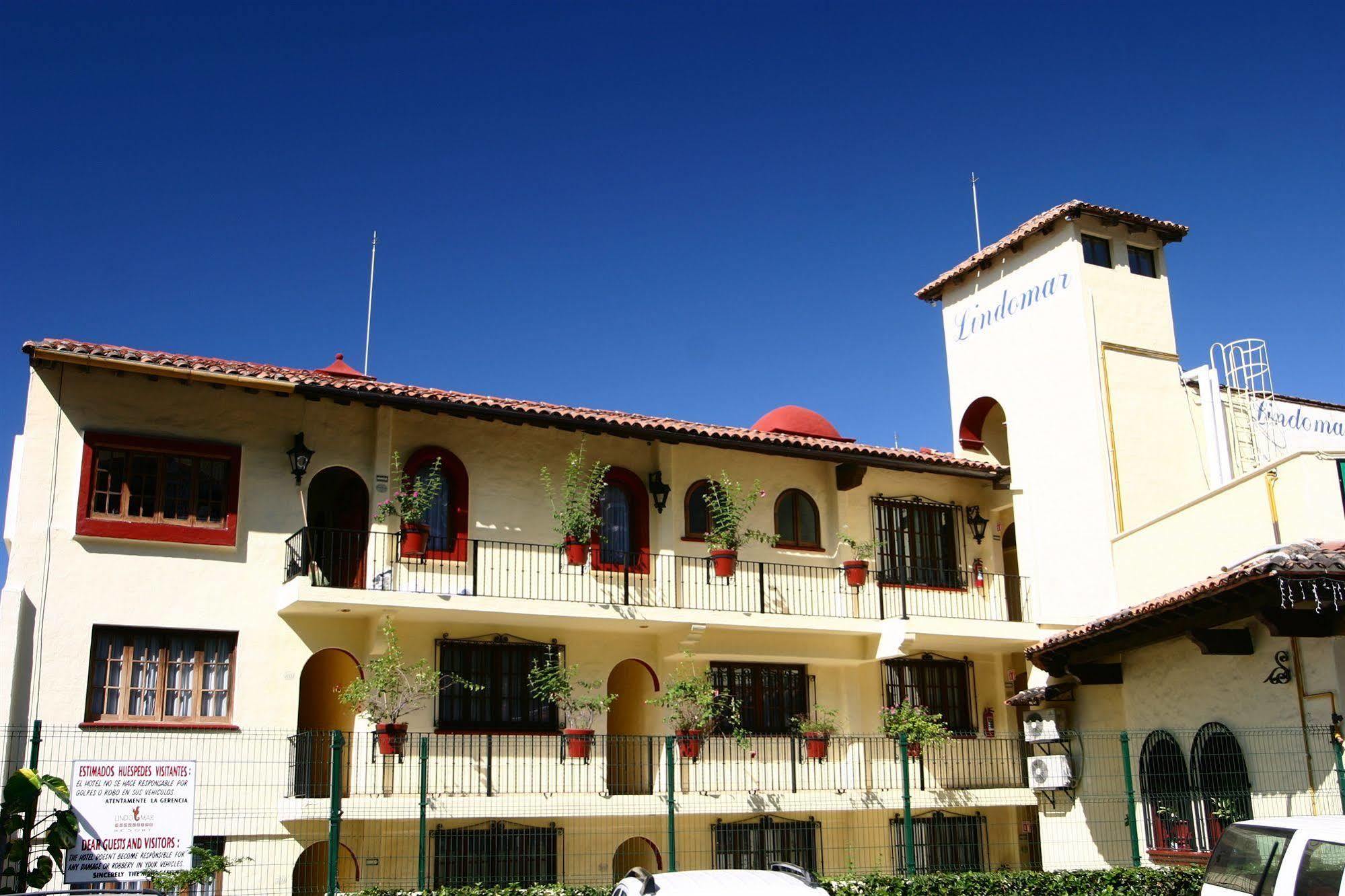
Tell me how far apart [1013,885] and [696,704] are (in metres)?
6.40

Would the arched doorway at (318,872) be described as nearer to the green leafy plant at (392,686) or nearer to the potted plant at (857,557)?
the green leafy plant at (392,686)

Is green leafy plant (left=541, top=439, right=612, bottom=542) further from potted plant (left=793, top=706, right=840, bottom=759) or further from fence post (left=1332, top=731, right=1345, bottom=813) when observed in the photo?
fence post (left=1332, top=731, right=1345, bottom=813)

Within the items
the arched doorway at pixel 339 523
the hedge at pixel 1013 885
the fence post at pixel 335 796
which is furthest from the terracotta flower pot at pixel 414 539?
the hedge at pixel 1013 885

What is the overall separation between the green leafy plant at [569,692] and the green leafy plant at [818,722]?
11.5 ft

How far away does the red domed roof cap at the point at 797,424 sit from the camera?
2519 cm

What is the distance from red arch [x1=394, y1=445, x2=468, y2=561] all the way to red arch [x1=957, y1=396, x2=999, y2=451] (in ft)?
34.8

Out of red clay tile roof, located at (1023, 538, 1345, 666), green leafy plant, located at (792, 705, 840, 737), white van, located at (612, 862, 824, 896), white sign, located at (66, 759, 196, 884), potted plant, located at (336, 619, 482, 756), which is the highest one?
red clay tile roof, located at (1023, 538, 1345, 666)

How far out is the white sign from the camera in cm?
1405

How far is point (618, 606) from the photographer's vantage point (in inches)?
802

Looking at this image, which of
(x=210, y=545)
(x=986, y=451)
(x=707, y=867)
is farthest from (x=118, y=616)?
(x=986, y=451)

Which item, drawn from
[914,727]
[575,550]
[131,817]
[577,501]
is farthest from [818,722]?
[131,817]

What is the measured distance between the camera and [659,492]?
72.1ft

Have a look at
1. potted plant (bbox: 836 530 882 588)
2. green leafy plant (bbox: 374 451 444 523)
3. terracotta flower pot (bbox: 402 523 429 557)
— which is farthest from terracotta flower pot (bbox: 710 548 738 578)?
terracotta flower pot (bbox: 402 523 429 557)

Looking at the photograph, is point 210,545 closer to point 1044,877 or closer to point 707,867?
point 707,867
